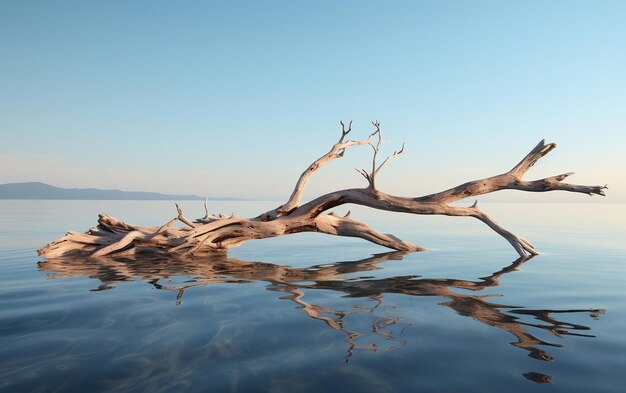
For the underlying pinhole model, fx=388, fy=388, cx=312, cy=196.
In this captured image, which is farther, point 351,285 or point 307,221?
point 307,221

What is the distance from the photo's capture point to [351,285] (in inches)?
237

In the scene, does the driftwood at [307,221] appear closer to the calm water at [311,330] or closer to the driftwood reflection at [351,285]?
the driftwood reflection at [351,285]

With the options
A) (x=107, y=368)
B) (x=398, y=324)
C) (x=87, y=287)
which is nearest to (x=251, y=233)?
(x=87, y=287)

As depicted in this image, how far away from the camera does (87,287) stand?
19.1ft

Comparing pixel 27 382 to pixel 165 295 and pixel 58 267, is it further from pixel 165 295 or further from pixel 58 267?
pixel 58 267

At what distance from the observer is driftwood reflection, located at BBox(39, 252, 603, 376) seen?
365 cm

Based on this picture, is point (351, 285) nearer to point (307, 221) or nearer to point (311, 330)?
point (311, 330)

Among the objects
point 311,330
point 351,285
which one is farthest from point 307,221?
point 311,330

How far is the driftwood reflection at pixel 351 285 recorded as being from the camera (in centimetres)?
365

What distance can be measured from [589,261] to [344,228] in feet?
19.2

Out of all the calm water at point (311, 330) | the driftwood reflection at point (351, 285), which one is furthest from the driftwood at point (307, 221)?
the calm water at point (311, 330)

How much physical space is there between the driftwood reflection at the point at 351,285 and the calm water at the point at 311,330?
1.2 inches

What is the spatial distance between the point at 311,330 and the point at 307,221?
6225 mm

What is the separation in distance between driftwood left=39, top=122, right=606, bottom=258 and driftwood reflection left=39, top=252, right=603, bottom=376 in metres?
0.61
